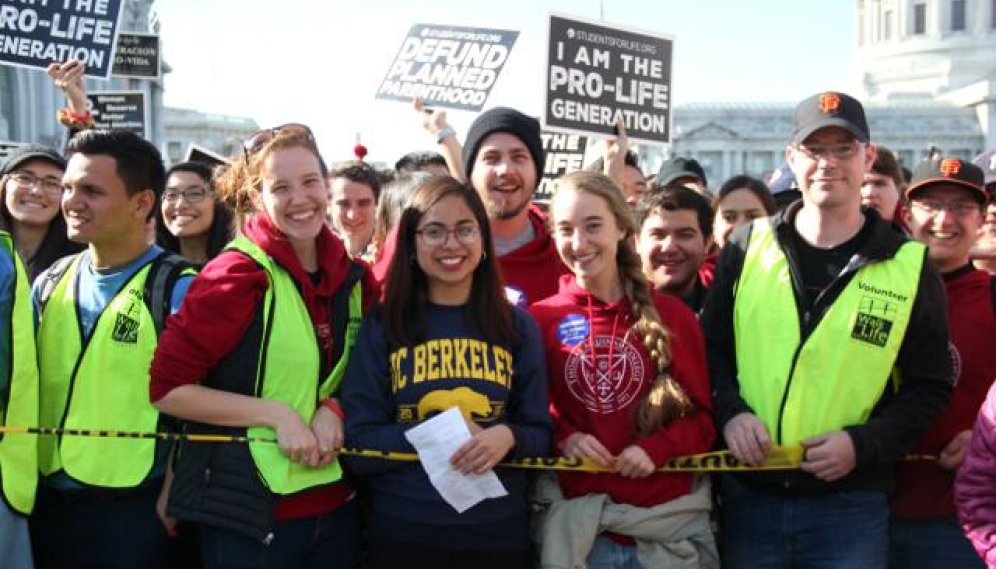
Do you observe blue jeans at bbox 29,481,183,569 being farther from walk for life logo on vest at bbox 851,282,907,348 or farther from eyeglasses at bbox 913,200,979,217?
eyeglasses at bbox 913,200,979,217

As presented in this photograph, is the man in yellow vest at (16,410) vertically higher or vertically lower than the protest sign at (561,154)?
lower

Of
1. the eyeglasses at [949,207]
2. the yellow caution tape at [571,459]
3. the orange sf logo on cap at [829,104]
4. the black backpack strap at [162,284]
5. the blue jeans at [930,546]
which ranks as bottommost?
the blue jeans at [930,546]

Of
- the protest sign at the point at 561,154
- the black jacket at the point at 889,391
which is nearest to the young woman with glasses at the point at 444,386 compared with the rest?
the black jacket at the point at 889,391

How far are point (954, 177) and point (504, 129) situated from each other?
6.60ft

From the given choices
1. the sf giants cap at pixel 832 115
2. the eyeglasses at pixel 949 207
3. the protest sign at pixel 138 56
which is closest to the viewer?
the sf giants cap at pixel 832 115

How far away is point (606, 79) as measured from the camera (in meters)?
8.12

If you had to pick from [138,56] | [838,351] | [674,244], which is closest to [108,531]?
[674,244]

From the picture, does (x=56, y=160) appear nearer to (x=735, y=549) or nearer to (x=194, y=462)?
(x=194, y=462)

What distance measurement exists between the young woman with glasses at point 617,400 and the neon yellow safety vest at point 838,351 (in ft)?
0.89

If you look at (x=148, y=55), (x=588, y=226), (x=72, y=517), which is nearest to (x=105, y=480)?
(x=72, y=517)

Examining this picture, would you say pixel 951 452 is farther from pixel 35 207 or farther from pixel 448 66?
pixel 448 66

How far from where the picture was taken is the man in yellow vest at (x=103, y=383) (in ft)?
12.9

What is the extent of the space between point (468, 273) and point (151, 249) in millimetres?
1319

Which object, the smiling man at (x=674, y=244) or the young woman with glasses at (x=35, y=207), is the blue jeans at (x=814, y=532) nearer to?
the smiling man at (x=674, y=244)
